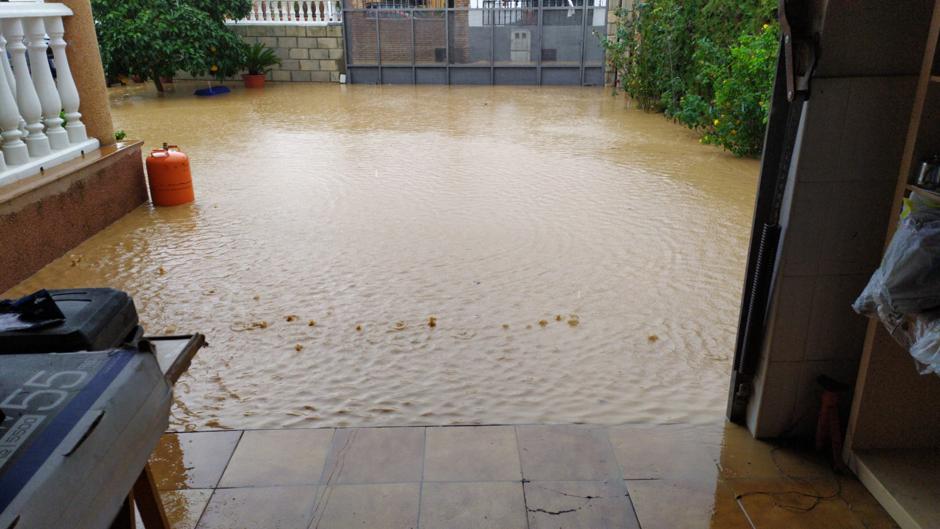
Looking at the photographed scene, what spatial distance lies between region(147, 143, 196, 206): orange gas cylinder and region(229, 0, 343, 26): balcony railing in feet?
31.9

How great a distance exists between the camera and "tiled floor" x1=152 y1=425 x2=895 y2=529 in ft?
7.22

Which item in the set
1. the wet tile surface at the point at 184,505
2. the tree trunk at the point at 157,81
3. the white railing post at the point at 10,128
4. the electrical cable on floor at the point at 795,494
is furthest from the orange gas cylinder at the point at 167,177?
the tree trunk at the point at 157,81

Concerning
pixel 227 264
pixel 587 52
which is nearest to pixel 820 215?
pixel 227 264

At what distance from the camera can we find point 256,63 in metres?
14.2

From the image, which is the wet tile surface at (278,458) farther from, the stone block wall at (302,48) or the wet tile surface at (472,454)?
the stone block wall at (302,48)

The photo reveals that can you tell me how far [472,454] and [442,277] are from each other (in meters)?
1.98

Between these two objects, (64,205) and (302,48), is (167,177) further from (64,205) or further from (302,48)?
(302,48)

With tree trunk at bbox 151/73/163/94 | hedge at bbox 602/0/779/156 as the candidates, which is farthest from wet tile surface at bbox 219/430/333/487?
tree trunk at bbox 151/73/163/94

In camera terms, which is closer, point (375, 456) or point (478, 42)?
point (375, 456)

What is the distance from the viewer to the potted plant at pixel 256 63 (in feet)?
46.1

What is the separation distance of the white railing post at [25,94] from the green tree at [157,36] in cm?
779

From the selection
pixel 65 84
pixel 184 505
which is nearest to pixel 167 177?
pixel 65 84

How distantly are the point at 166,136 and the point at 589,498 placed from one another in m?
8.30

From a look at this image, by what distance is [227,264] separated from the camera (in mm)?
4664
